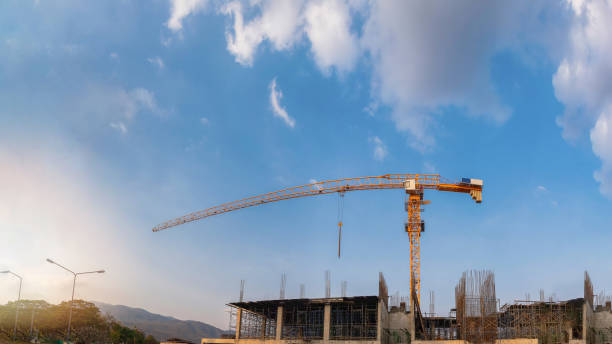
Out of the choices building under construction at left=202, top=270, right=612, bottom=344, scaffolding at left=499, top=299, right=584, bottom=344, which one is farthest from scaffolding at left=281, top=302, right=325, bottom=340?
scaffolding at left=499, top=299, right=584, bottom=344

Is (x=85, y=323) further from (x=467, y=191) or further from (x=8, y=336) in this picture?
(x=467, y=191)

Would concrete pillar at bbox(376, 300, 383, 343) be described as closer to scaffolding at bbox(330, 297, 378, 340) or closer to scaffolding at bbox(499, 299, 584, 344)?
scaffolding at bbox(330, 297, 378, 340)

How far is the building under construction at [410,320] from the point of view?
42938 millimetres

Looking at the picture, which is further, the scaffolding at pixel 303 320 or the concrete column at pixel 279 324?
the scaffolding at pixel 303 320

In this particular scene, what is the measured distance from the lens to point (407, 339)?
53.9m

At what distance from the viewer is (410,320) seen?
5500 cm

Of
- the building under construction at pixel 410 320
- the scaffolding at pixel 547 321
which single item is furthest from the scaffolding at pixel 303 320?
the scaffolding at pixel 547 321

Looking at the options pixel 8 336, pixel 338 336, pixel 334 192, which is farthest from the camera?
pixel 334 192

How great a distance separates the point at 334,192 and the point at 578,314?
36145mm

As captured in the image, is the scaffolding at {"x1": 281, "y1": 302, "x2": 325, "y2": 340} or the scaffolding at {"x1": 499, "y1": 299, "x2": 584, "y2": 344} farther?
the scaffolding at {"x1": 281, "y1": 302, "x2": 325, "y2": 340}

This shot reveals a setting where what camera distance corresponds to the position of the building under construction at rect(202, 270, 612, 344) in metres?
42.9

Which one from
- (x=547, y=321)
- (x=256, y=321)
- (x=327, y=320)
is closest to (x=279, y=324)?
(x=327, y=320)

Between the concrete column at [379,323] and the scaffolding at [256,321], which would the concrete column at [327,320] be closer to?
the concrete column at [379,323]

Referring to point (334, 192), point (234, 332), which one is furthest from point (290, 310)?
point (334, 192)
